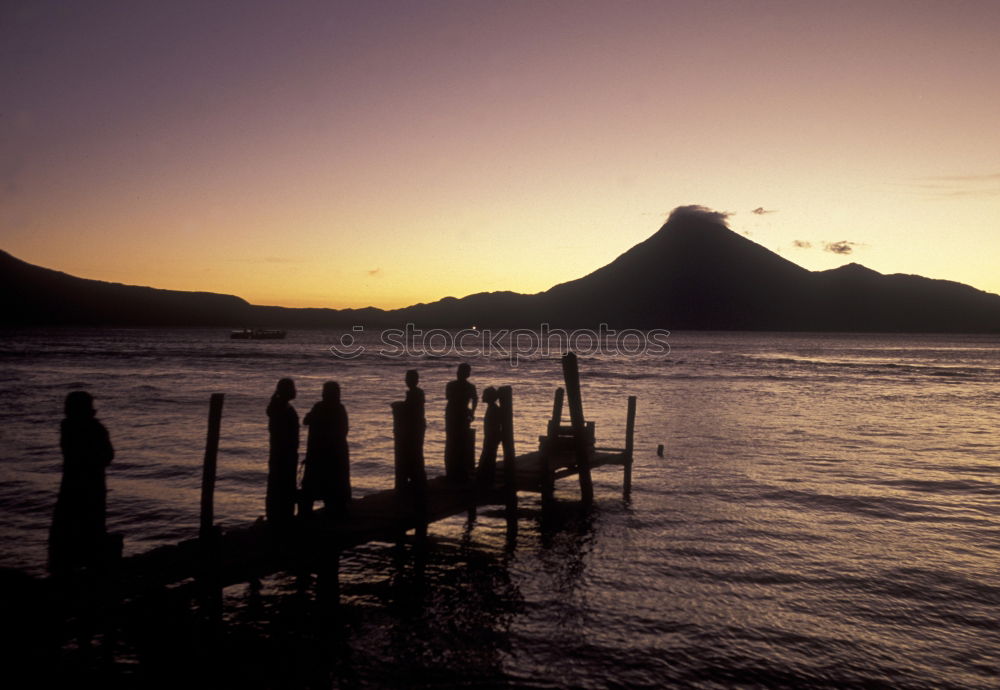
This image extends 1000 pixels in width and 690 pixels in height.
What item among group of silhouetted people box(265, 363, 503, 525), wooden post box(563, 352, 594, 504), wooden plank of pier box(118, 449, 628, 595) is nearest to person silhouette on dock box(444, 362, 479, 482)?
wooden plank of pier box(118, 449, 628, 595)

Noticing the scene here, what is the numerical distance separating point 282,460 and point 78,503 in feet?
7.60

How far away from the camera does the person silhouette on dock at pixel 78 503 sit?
796 centimetres

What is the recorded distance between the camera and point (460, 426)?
12555mm

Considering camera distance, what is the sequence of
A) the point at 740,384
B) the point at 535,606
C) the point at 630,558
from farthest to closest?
the point at 740,384
the point at 630,558
the point at 535,606

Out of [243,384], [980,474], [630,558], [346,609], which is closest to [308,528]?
[346,609]

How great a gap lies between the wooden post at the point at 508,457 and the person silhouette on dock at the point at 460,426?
23.7 inches

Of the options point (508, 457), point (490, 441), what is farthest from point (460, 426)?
point (508, 457)

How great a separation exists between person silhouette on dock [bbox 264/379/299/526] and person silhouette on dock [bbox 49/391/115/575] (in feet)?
6.31

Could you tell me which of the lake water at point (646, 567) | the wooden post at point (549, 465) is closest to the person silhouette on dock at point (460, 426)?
the lake water at point (646, 567)

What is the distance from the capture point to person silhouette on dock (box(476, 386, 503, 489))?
1315 centimetres

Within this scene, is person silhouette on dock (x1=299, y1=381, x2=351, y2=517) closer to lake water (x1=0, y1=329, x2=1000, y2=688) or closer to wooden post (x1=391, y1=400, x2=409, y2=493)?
lake water (x1=0, y1=329, x2=1000, y2=688)

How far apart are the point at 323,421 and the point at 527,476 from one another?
6.43 metres

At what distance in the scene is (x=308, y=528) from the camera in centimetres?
920

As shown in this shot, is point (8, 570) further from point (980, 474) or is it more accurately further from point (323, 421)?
point (980, 474)
